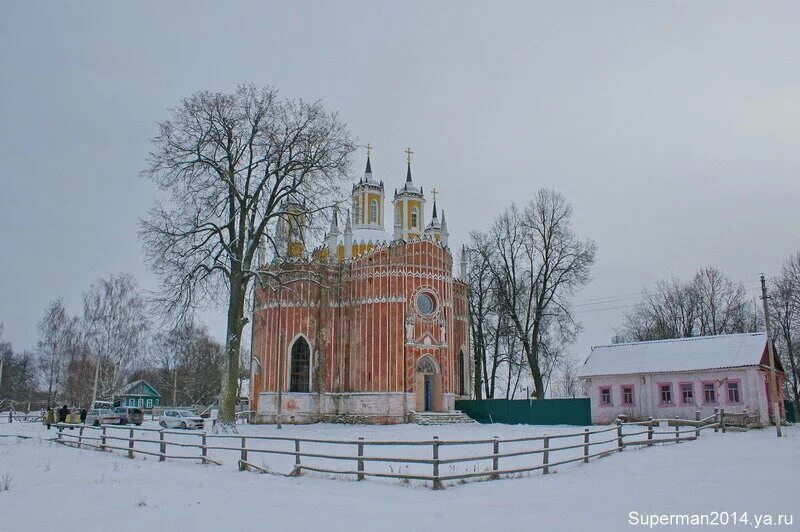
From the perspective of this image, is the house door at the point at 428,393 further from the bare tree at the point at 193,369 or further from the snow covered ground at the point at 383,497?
the bare tree at the point at 193,369

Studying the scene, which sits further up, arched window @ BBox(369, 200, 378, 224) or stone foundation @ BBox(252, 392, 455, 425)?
arched window @ BBox(369, 200, 378, 224)

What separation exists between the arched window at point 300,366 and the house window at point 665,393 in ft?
64.0

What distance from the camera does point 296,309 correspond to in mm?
39031

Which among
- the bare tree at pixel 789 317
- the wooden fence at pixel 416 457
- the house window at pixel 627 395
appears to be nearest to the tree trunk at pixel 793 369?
the bare tree at pixel 789 317

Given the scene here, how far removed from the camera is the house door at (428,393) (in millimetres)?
38562

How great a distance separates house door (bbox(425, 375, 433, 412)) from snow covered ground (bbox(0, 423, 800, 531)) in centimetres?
2154

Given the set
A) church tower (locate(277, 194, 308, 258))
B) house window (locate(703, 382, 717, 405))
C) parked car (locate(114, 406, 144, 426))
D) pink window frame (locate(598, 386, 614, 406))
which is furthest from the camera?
parked car (locate(114, 406, 144, 426))

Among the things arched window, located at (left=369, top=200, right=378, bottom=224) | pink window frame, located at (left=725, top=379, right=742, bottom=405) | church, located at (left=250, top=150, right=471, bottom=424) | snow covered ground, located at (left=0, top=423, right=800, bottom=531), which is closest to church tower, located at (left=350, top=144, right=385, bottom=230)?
arched window, located at (left=369, top=200, right=378, bottom=224)

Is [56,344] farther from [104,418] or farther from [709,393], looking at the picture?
[709,393]

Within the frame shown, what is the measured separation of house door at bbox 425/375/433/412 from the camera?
3856 cm

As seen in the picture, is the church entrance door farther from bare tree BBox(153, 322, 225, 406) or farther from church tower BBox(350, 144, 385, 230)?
bare tree BBox(153, 322, 225, 406)

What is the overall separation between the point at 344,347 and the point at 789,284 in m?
30.3

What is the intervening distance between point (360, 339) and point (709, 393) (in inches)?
734

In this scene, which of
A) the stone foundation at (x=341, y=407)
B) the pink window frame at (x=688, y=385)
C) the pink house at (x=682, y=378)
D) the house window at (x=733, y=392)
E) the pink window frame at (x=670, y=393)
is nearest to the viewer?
the pink house at (x=682, y=378)
